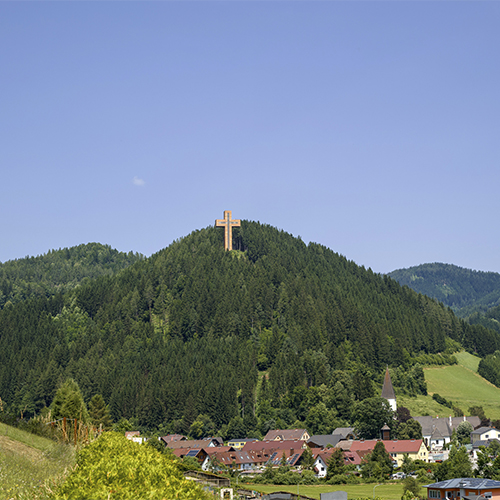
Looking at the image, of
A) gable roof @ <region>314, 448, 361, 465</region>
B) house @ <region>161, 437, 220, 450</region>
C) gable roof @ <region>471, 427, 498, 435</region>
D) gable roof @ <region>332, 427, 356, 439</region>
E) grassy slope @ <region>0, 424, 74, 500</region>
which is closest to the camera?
grassy slope @ <region>0, 424, 74, 500</region>

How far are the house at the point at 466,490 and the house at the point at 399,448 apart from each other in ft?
154

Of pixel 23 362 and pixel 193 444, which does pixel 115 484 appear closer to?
pixel 193 444

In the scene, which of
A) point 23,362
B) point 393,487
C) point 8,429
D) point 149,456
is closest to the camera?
point 149,456

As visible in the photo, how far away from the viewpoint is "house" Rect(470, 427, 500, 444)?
13775 centimetres

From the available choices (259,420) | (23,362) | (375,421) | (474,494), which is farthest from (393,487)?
(23,362)

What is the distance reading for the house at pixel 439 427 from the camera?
5635 inches

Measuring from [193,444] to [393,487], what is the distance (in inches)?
2063

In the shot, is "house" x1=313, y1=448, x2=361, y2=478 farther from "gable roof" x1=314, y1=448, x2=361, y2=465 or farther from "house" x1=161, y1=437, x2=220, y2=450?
"house" x1=161, y1=437, x2=220, y2=450

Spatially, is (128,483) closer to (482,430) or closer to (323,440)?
(323,440)

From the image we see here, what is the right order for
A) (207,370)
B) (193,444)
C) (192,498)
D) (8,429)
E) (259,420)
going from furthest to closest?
(207,370) < (259,420) < (193,444) < (8,429) < (192,498)

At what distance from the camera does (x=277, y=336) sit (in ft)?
620

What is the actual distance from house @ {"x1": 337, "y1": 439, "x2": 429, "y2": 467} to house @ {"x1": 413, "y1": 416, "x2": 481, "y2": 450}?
1194 cm

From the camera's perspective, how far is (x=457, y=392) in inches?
6924

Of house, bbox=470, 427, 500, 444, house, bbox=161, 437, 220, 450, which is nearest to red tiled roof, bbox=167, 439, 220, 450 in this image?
house, bbox=161, 437, 220, 450
